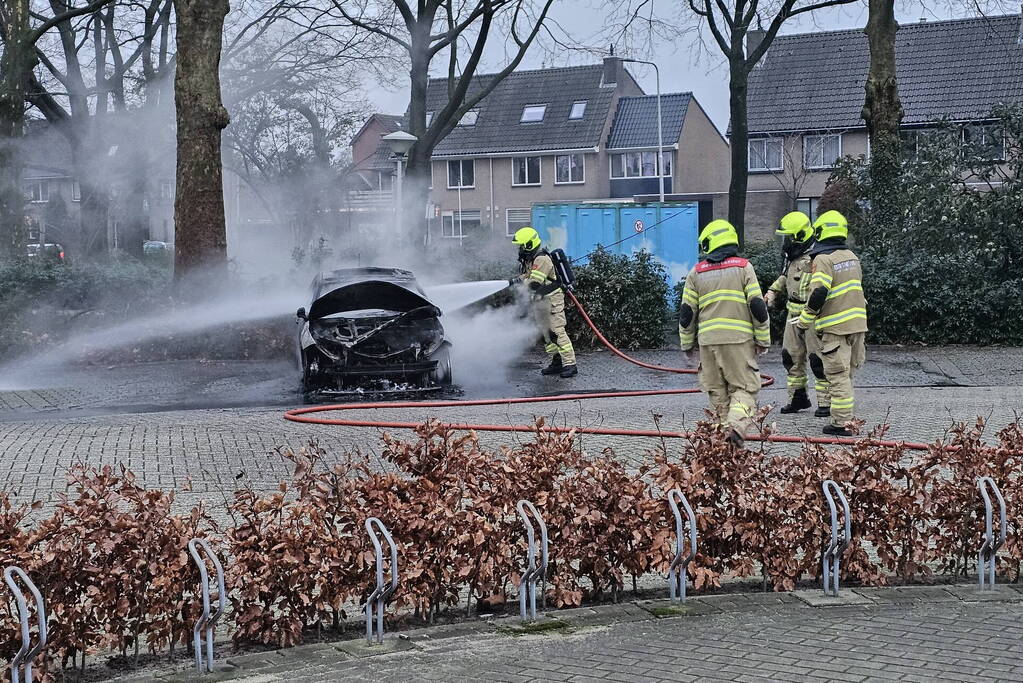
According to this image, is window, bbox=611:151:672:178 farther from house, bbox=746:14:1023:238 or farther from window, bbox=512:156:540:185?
house, bbox=746:14:1023:238

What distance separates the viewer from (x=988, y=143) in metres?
18.7

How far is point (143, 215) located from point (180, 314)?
15.3 m

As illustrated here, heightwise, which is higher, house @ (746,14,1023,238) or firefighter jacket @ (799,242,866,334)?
house @ (746,14,1023,238)

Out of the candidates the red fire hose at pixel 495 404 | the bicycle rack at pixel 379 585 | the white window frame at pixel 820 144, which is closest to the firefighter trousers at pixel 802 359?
the red fire hose at pixel 495 404

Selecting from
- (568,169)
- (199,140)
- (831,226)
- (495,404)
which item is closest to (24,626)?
(831,226)

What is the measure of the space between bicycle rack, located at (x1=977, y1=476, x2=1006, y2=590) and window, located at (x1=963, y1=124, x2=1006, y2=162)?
14146 millimetres

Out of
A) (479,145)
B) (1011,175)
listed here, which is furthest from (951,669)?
(479,145)

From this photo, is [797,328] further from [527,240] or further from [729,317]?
[527,240]

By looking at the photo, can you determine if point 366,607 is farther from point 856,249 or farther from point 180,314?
point 856,249

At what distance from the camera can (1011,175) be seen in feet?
63.8

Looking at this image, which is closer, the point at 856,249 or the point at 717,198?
the point at 856,249

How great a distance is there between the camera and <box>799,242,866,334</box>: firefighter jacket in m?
10.1

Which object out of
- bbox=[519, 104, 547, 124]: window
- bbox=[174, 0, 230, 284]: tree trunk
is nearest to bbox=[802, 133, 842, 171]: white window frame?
bbox=[519, 104, 547, 124]: window

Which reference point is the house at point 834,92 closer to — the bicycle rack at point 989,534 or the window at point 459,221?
the window at point 459,221
